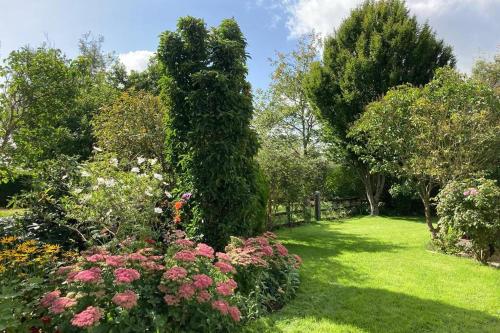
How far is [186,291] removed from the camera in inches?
123

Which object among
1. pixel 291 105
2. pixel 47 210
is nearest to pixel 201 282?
Answer: pixel 47 210

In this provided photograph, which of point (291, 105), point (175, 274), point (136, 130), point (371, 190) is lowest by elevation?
point (175, 274)

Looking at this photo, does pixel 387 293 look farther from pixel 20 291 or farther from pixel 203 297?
pixel 20 291

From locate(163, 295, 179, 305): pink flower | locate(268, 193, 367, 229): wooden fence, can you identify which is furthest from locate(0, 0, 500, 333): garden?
locate(268, 193, 367, 229): wooden fence

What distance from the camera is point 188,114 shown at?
5.98 metres

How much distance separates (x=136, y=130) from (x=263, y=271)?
5585 mm

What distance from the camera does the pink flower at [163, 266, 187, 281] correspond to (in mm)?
3254

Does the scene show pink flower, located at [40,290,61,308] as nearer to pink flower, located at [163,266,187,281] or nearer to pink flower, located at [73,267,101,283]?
pink flower, located at [73,267,101,283]

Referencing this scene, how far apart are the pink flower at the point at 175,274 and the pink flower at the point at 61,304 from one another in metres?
0.77

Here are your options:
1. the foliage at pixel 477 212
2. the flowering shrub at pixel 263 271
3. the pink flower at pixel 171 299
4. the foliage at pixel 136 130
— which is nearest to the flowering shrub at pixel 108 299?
the pink flower at pixel 171 299

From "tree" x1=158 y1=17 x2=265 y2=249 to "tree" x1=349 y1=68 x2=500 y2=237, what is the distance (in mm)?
4700

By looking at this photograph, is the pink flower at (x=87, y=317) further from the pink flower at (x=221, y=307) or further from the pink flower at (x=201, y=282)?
the pink flower at (x=221, y=307)

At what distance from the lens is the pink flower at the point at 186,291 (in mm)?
3131

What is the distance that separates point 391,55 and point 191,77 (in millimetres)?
11773
